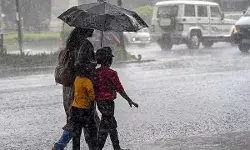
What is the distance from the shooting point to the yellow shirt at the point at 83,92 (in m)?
5.90

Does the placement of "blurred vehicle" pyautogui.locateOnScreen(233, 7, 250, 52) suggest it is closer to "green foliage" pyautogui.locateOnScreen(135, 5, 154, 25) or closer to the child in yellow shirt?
"green foliage" pyautogui.locateOnScreen(135, 5, 154, 25)

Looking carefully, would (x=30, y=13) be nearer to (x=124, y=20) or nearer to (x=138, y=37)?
(x=138, y=37)

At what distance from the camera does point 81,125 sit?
611 cm

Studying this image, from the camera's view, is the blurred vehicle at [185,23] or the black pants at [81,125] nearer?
the black pants at [81,125]

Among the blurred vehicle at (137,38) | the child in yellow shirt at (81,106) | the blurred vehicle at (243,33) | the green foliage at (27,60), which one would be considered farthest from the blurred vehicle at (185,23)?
the child in yellow shirt at (81,106)

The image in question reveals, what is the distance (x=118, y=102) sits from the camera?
10.6m

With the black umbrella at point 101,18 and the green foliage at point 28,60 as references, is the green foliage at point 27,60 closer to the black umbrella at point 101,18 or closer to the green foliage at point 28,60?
the green foliage at point 28,60

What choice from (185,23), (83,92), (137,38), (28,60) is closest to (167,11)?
(185,23)

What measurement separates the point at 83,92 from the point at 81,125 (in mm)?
437

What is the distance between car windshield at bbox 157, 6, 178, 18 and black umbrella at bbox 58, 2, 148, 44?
55.1 feet

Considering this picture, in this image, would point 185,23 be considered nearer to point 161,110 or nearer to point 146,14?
point 146,14

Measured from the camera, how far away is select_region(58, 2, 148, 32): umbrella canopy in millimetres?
6004

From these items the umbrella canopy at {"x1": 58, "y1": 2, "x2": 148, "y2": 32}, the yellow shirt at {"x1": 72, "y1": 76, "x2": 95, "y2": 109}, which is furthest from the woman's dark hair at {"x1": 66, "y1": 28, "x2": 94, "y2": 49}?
the yellow shirt at {"x1": 72, "y1": 76, "x2": 95, "y2": 109}

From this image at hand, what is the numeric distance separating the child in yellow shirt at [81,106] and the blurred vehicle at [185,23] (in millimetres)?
16957
